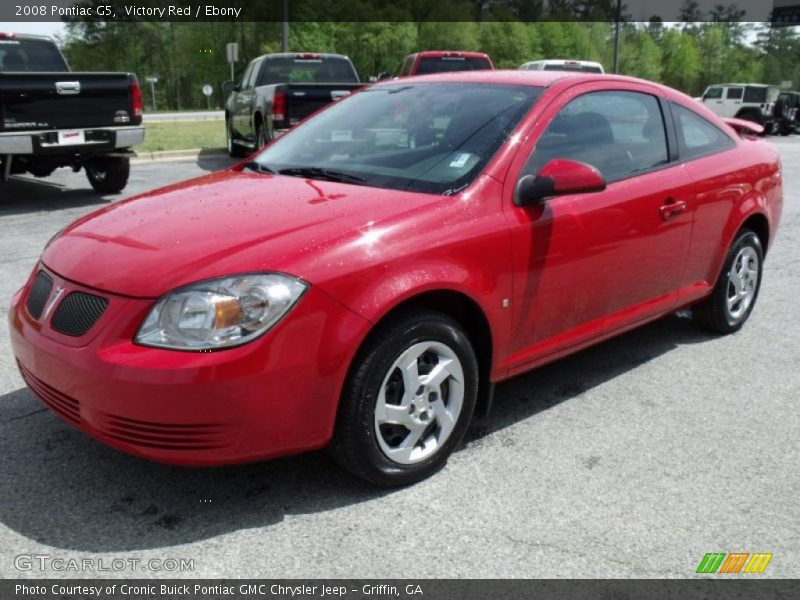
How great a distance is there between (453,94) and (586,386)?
1643 mm

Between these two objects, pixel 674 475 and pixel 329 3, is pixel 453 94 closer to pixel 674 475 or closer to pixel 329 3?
pixel 674 475

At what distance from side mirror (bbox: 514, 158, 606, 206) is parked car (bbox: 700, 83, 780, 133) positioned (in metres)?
28.3

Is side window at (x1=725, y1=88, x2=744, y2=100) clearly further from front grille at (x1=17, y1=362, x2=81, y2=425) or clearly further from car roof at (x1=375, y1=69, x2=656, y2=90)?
front grille at (x1=17, y1=362, x2=81, y2=425)

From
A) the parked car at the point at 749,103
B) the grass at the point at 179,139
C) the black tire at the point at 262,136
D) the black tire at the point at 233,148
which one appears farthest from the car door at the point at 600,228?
the parked car at the point at 749,103

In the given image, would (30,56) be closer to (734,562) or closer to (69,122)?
(69,122)

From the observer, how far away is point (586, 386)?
164 inches

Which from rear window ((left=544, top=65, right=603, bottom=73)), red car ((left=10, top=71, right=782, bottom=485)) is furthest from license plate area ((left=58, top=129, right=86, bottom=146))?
rear window ((left=544, top=65, right=603, bottom=73))

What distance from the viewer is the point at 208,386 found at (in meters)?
2.54

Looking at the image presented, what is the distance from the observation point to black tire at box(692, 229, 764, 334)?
4844mm

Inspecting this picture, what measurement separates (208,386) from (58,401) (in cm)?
69

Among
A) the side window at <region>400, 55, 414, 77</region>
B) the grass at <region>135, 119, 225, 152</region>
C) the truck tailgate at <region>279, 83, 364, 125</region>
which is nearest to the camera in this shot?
the truck tailgate at <region>279, 83, 364, 125</region>

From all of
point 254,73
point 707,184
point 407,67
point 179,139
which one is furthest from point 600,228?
point 179,139

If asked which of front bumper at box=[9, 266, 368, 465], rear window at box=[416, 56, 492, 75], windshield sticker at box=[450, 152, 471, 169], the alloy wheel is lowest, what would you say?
the alloy wheel

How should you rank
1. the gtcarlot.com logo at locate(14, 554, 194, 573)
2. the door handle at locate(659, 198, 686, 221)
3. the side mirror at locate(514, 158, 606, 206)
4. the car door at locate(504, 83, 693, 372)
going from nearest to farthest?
the gtcarlot.com logo at locate(14, 554, 194, 573) → the side mirror at locate(514, 158, 606, 206) → the car door at locate(504, 83, 693, 372) → the door handle at locate(659, 198, 686, 221)
